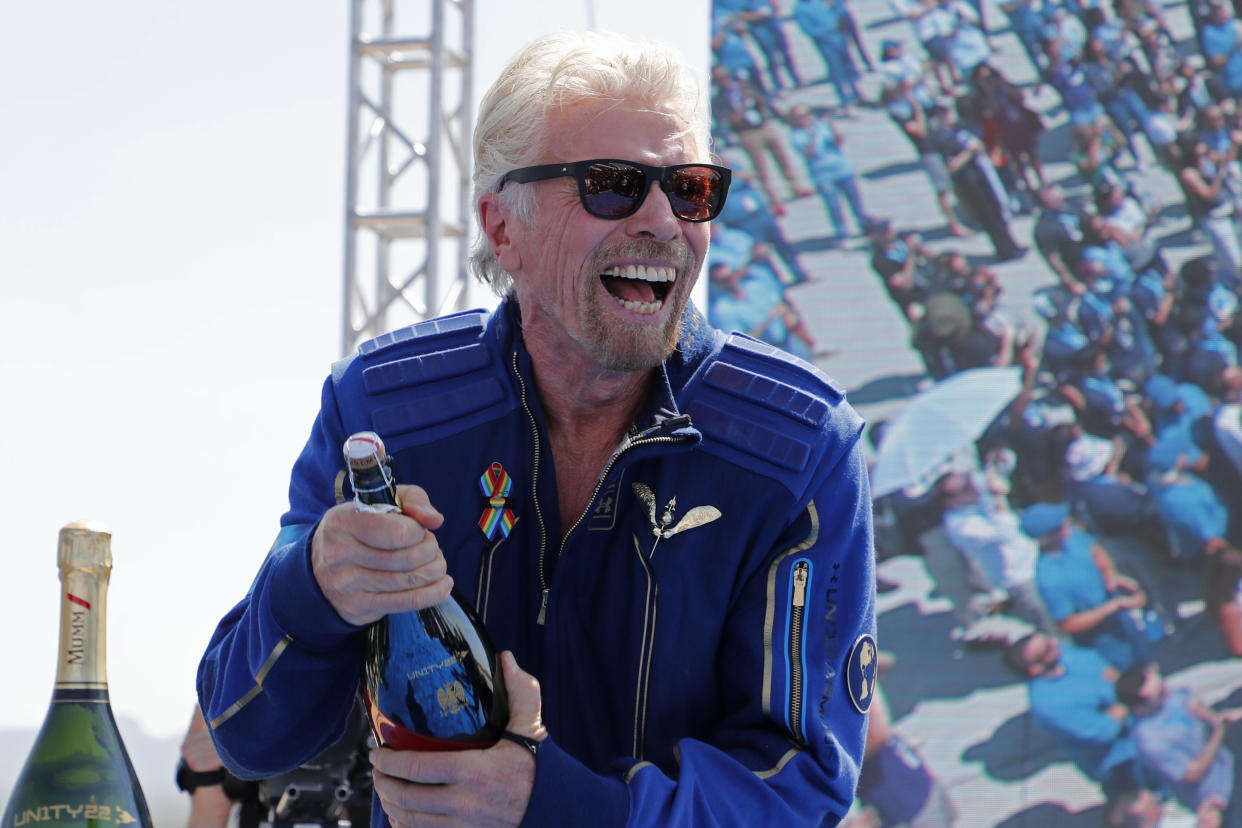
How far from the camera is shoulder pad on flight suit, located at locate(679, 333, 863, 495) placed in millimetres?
1565

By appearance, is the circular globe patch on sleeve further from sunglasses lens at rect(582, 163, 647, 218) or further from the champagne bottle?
the champagne bottle

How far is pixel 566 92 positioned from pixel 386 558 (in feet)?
2.45

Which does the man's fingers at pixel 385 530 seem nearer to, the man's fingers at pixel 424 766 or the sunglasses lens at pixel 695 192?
the man's fingers at pixel 424 766

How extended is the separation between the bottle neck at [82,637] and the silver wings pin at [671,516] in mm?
613

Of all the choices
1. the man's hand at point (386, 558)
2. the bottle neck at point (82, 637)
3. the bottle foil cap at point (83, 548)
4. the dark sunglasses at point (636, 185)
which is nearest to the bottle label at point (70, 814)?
the bottle neck at point (82, 637)

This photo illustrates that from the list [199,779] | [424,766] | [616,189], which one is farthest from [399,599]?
[199,779]

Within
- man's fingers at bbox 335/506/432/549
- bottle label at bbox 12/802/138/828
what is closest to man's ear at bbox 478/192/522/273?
man's fingers at bbox 335/506/432/549

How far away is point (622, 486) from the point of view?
161 centimetres

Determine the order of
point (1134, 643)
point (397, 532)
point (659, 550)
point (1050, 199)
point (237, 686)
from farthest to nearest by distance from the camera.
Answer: point (1050, 199) < point (1134, 643) < point (659, 550) < point (237, 686) < point (397, 532)

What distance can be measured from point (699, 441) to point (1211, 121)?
800 centimetres

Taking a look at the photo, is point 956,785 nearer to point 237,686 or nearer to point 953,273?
point 953,273

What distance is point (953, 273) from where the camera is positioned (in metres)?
8.53

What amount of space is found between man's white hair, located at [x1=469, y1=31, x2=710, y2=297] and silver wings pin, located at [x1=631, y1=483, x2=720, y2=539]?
0.42 m

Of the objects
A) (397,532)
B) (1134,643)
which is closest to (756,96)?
(1134,643)
